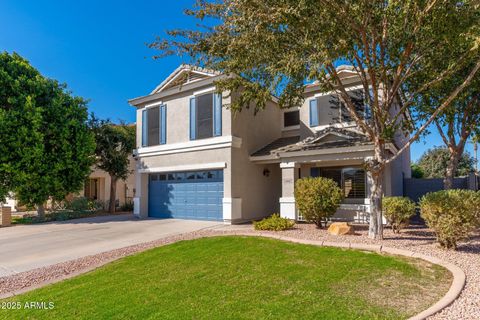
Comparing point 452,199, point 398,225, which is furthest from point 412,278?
point 398,225

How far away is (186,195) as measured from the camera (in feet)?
54.8

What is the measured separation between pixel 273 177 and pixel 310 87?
5227 millimetres

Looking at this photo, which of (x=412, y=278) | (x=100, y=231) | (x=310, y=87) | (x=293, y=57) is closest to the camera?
(x=412, y=278)

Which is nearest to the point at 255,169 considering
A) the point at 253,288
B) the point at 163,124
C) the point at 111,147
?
the point at 163,124

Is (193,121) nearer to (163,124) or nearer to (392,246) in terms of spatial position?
(163,124)

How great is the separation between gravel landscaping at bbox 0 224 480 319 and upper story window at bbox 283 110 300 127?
8450mm

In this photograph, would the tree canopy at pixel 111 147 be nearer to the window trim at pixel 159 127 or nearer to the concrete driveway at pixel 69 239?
the window trim at pixel 159 127

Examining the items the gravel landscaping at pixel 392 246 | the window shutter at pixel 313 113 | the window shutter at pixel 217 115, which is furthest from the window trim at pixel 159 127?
the window shutter at pixel 313 113

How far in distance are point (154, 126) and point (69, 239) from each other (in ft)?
25.7

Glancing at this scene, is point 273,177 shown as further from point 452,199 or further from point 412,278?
point 412,278

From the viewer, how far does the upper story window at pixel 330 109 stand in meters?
14.6

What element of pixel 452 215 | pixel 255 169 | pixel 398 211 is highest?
pixel 255 169

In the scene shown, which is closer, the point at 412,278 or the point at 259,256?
the point at 412,278

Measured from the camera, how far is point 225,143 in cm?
1474
